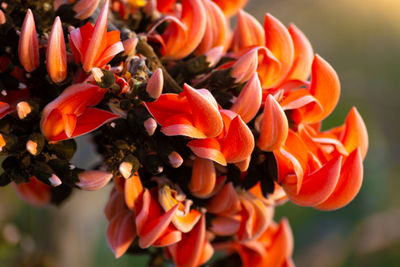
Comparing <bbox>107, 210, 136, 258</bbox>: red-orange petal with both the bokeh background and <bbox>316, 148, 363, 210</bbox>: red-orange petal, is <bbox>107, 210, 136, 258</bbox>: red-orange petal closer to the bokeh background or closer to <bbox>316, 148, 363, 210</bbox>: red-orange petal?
<bbox>316, 148, 363, 210</bbox>: red-orange petal

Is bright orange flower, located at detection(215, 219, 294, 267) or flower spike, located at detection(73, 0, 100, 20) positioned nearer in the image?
flower spike, located at detection(73, 0, 100, 20)

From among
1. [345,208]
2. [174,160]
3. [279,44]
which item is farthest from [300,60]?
[345,208]

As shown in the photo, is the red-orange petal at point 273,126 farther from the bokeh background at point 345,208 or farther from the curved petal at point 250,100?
the bokeh background at point 345,208

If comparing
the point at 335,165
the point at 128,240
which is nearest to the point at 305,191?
the point at 335,165

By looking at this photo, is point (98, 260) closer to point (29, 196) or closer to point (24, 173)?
point (29, 196)

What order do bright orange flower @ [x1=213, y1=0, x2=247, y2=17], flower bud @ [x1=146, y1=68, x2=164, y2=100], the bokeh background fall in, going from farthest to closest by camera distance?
the bokeh background
bright orange flower @ [x1=213, y1=0, x2=247, y2=17]
flower bud @ [x1=146, y1=68, x2=164, y2=100]

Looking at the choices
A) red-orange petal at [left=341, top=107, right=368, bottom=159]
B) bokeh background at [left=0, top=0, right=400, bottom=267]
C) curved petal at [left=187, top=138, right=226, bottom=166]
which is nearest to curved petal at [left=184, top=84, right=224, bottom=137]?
curved petal at [left=187, top=138, right=226, bottom=166]

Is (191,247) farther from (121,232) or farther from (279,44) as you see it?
(279,44)
